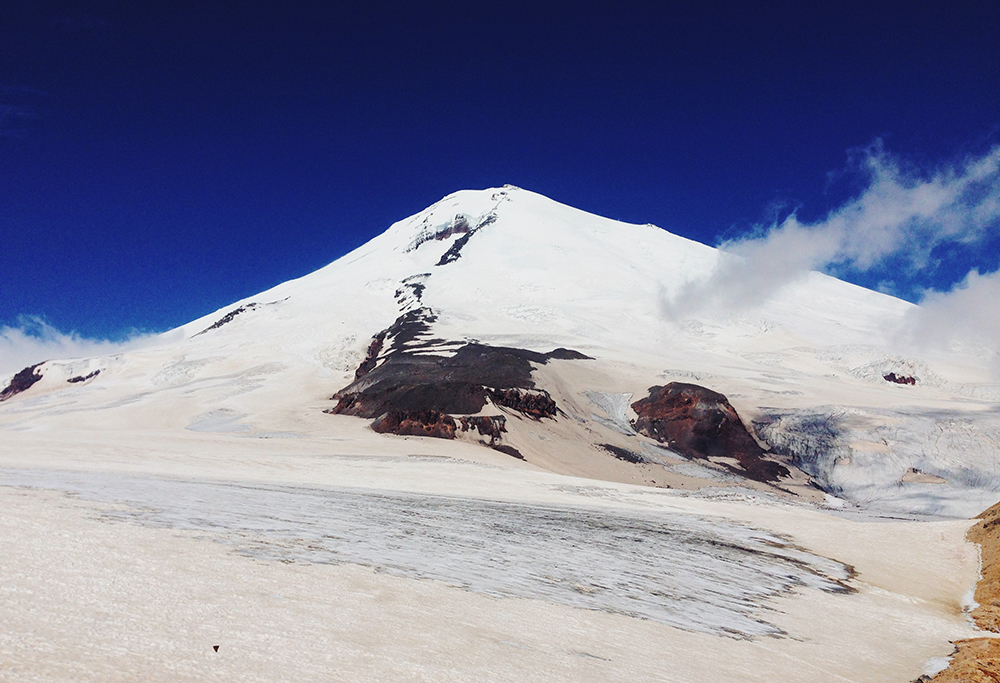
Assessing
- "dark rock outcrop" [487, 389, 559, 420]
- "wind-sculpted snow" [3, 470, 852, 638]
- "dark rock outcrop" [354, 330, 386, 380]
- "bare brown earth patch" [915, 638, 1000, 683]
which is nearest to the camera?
"bare brown earth patch" [915, 638, 1000, 683]

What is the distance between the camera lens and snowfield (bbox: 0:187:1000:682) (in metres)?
3.88

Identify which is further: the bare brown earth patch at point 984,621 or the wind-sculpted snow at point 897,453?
the wind-sculpted snow at point 897,453

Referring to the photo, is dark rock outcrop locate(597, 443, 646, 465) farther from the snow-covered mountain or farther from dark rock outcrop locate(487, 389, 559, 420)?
dark rock outcrop locate(487, 389, 559, 420)

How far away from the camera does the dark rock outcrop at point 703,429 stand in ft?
124

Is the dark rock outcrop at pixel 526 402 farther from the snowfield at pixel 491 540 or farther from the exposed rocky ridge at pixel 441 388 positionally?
the snowfield at pixel 491 540

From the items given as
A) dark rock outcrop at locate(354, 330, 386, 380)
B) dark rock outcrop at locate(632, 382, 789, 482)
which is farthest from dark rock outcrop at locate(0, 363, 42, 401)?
dark rock outcrop at locate(632, 382, 789, 482)

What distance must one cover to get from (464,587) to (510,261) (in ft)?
322

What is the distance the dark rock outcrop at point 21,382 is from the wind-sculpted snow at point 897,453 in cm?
6927

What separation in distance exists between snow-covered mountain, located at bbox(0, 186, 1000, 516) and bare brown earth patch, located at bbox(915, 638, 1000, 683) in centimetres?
2348

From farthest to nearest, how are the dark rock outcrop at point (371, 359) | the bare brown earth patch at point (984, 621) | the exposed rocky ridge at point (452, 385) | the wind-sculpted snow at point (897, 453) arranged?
the dark rock outcrop at point (371, 359), the exposed rocky ridge at point (452, 385), the wind-sculpted snow at point (897, 453), the bare brown earth patch at point (984, 621)

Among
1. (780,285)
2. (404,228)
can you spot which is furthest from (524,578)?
(404,228)

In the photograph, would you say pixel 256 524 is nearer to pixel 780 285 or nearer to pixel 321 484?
pixel 321 484

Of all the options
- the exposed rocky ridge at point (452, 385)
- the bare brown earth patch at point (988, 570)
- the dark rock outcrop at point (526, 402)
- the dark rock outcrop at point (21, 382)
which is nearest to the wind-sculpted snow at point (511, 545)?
the bare brown earth patch at point (988, 570)

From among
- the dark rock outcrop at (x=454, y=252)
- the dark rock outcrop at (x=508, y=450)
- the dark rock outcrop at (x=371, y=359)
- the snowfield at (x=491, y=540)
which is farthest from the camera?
the dark rock outcrop at (x=454, y=252)
